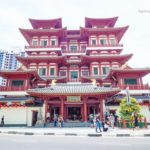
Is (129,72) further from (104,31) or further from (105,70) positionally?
(104,31)

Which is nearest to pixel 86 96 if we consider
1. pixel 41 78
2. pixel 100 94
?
pixel 100 94

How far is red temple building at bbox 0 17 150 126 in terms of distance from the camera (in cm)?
2319

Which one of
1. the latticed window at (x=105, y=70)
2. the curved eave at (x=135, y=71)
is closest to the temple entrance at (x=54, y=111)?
the curved eave at (x=135, y=71)

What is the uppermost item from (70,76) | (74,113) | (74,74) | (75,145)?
(74,74)

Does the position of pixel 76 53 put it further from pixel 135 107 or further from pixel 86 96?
pixel 135 107

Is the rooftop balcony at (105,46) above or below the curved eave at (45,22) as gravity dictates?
below

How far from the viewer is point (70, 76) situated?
3241 centimetres

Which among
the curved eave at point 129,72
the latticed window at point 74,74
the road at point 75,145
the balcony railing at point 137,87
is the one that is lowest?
the road at point 75,145

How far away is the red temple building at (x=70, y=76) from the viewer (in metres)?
23.2

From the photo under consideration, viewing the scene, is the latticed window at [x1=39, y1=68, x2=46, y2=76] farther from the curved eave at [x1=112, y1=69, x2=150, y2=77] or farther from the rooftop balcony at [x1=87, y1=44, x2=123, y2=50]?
the curved eave at [x1=112, y1=69, x2=150, y2=77]

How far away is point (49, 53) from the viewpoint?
Result: 3262cm

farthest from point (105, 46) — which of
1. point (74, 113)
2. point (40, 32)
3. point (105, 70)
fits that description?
point (74, 113)

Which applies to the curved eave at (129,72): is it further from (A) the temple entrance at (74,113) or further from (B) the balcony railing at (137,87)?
(A) the temple entrance at (74,113)

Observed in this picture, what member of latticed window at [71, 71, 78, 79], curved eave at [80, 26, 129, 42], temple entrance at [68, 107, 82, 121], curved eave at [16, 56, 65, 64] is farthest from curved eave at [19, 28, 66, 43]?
temple entrance at [68, 107, 82, 121]
